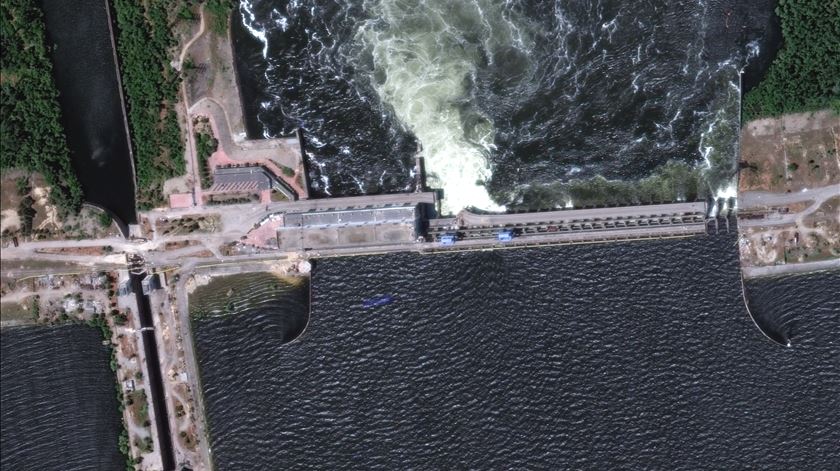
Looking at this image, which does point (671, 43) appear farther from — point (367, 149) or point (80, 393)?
point (80, 393)

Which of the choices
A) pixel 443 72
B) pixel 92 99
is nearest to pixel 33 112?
pixel 92 99

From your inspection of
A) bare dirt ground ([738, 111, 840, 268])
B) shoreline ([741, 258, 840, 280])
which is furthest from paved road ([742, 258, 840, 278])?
bare dirt ground ([738, 111, 840, 268])

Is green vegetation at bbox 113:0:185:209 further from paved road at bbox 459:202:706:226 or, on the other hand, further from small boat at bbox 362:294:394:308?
paved road at bbox 459:202:706:226

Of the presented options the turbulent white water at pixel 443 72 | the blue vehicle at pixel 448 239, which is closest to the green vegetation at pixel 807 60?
the turbulent white water at pixel 443 72

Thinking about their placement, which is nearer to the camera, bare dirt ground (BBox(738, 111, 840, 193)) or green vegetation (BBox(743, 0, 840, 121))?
green vegetation (BBox(743, 0, 840, 121))

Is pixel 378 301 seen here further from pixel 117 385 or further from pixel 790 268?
pixel 790 268

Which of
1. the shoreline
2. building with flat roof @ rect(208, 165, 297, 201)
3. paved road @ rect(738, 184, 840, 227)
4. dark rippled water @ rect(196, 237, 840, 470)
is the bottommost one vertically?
dark rippled water @ rect(196, 237, 840, 470)
